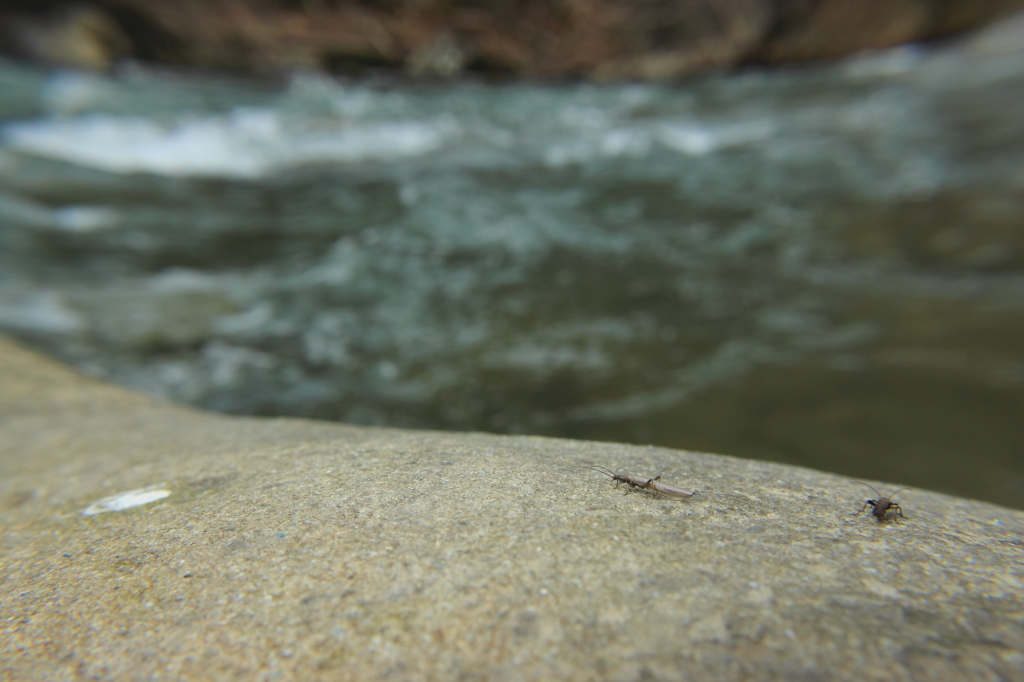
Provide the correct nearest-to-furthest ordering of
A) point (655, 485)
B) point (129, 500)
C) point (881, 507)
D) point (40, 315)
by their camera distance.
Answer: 1. point (881, 507)
2. point (655, 485)
3. point (129, 500)
4. point (40, 315)

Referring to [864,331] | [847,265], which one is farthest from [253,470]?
[847,265]

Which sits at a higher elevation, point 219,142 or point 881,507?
point 219,142

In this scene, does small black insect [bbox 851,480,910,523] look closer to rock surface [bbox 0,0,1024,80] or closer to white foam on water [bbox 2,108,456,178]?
white foam on water [bbox 2,108,456,178]

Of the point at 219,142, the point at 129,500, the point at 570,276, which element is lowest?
the point at 129,500

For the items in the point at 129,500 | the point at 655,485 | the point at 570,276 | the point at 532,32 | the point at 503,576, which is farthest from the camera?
the point at 532,32

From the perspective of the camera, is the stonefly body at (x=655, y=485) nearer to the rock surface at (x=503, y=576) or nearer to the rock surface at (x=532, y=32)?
the rock surface at (x=503, y=576)

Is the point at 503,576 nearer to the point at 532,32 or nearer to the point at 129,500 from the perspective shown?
the point at 129,500

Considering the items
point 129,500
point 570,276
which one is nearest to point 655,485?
point 129,500

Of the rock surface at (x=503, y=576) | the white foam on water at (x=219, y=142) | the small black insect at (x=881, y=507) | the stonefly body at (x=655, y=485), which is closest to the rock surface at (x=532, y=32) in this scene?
the white foam on water at (x=219, y=142)

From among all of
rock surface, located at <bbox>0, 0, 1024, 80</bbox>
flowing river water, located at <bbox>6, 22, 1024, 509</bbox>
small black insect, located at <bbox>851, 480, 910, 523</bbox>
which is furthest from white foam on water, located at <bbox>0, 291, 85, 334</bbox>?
rock surface, located at <bbox>0, 0, 1024, 80</bbox>
